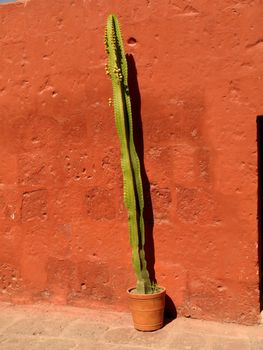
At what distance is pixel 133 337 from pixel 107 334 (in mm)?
216

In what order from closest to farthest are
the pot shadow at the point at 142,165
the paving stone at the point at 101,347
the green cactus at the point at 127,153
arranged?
1. the paving stone at the point at 101,347
2. the green cactus at the point at 127,153
3. the pot shadow at the point at 142,165

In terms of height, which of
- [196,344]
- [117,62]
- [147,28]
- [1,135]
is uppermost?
[147,28]

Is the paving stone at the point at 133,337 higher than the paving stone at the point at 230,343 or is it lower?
lower

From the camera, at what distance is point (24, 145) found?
15.6 ft

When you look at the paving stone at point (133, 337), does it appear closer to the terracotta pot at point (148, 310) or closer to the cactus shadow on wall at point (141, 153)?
the terracotta pot at point (148, 310)

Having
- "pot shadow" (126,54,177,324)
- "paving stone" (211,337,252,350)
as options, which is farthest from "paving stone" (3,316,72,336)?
"paving stone" (211,337,252,350)

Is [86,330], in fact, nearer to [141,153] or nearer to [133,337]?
[133,337]

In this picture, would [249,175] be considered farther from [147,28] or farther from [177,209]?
[147,28]

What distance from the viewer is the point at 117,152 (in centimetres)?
440

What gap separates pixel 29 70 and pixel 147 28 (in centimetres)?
117

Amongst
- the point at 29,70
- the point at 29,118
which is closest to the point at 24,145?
the point at 29,118

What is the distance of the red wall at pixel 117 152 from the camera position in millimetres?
4023

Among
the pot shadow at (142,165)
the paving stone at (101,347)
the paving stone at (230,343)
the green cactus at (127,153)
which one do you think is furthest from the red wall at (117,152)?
the paving stone at (101,347)

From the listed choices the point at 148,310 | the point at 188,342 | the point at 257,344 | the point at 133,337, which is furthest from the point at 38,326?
the point at 257,344
